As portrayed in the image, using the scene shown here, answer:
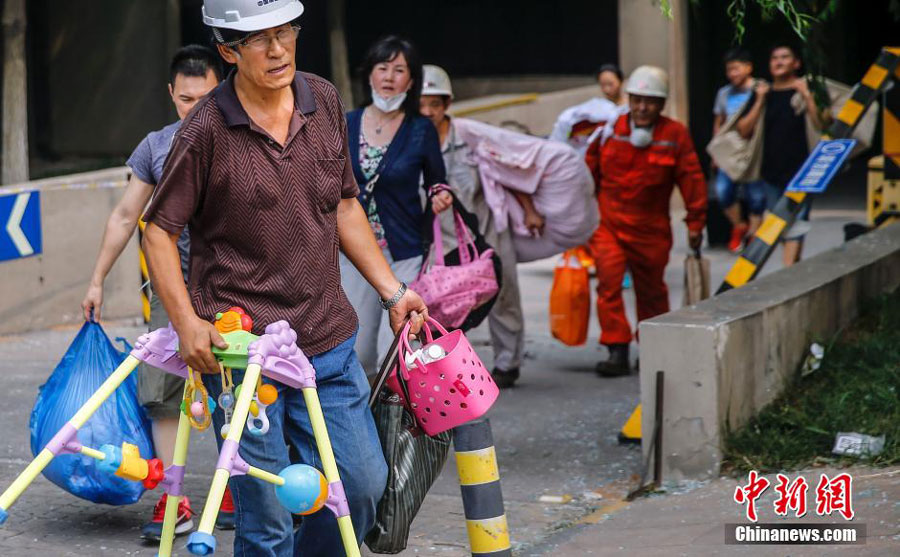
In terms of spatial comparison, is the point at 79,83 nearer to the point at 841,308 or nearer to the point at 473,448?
the point at 841,308

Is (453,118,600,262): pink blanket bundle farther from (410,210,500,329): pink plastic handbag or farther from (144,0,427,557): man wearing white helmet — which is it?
(144,0,427,557): man wearing white helmet

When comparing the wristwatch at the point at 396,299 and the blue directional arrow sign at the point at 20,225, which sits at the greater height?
the wristwatch at the point at 396,299

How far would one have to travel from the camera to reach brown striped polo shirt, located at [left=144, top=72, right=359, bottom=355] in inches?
140

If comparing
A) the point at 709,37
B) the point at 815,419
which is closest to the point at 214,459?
the point at 815,419

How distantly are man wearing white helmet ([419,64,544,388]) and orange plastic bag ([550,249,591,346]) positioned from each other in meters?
0.32

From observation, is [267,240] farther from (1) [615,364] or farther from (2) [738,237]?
(2) [738,237]

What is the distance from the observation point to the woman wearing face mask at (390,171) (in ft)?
19.9

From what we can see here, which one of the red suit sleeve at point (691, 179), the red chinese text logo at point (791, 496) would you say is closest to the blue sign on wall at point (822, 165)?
the red suit sleeve at point (691, 179)

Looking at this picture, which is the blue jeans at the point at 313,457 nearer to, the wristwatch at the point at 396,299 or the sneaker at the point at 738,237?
the wristwatch at the point at 396,299

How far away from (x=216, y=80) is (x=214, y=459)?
6.09 feet

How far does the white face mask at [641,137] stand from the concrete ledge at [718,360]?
1653mm

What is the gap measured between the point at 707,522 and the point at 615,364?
123 inches

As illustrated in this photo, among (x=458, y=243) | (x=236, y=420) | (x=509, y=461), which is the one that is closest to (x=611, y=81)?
(x=458, y=243)

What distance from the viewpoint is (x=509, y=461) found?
629cm
